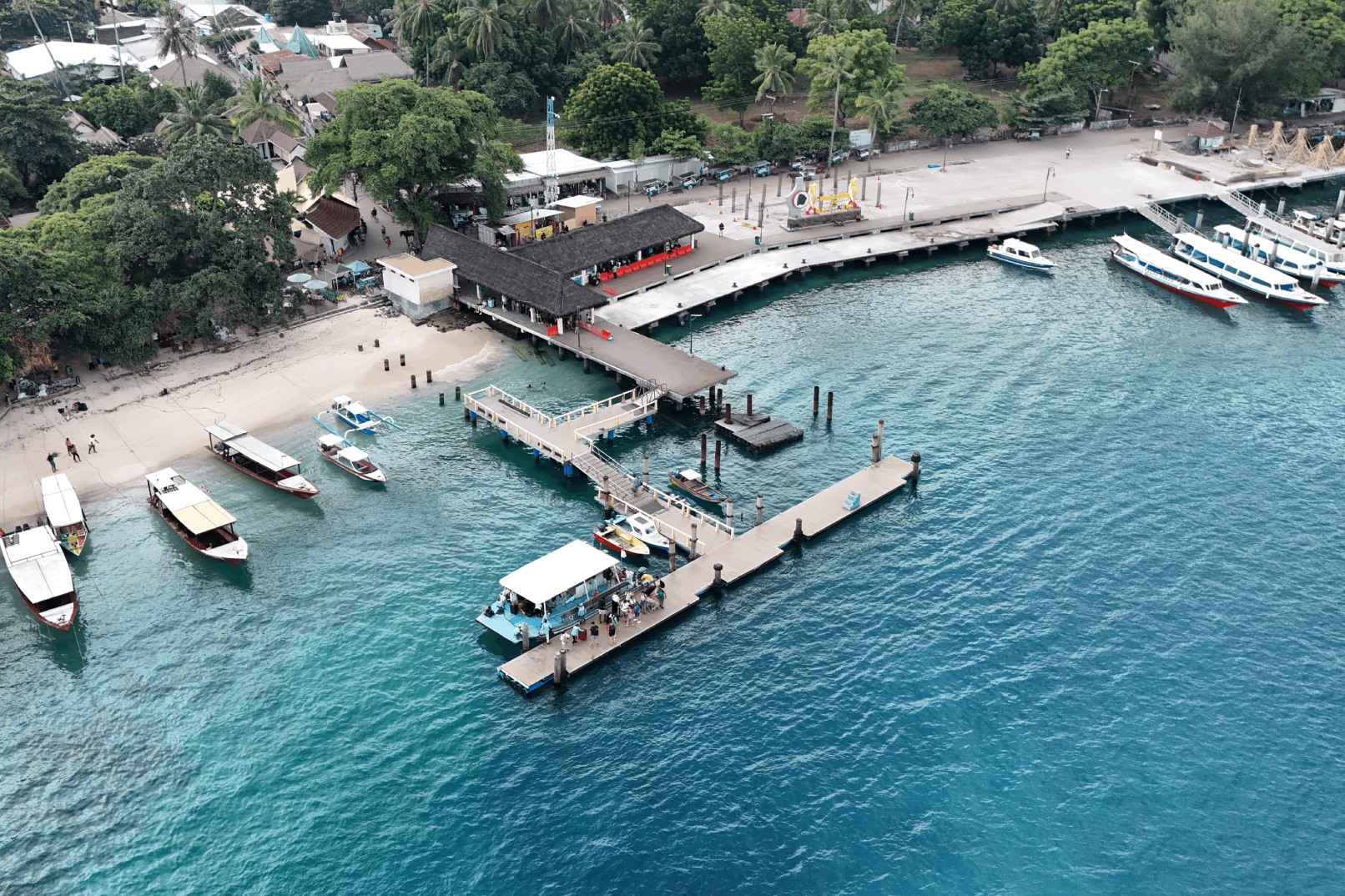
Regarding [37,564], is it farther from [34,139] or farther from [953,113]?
[953,113]

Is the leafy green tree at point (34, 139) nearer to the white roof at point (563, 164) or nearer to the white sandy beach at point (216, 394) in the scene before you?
the white sandy beach at point (216, 394)

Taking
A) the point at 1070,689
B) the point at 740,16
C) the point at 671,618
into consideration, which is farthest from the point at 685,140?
the point at 1070,689

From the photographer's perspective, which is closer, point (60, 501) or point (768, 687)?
point (768, 687)

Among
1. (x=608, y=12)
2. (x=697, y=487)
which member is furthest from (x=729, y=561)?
(x=608, y=12)

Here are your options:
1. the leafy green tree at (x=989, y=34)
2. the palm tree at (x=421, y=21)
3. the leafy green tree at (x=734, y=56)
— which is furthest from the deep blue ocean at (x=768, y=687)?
the leafy green tree at (x=989, y=34)

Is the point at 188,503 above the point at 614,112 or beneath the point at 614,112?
beneath

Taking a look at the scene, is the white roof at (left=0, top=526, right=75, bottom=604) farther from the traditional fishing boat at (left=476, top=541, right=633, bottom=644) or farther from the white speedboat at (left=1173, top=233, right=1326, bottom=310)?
the white speedboat at (left=1173, top=233, right=1326, bottom=310)
